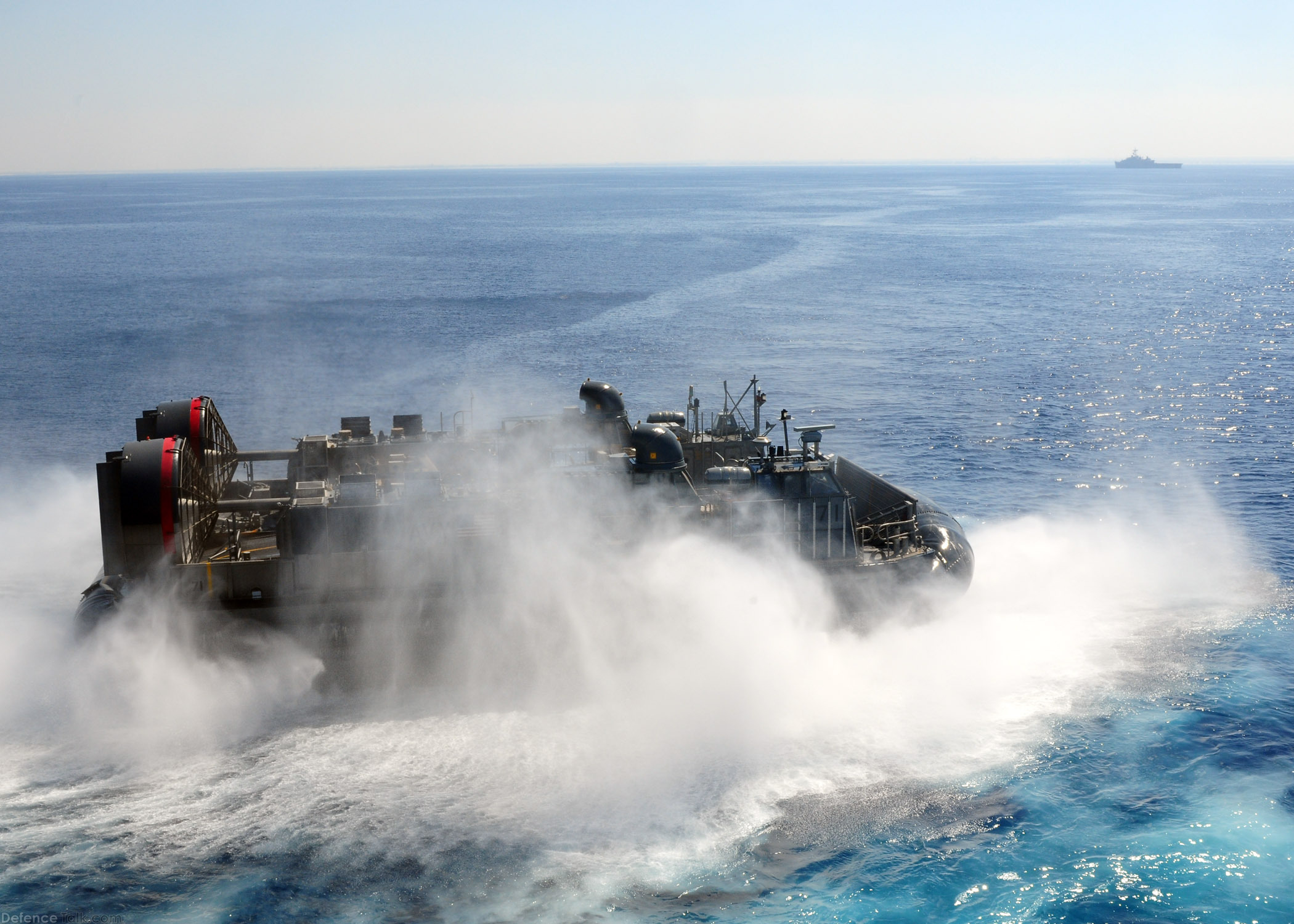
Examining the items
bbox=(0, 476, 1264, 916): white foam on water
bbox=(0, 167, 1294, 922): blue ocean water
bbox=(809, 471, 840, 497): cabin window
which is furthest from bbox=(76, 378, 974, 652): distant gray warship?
bbox=(0, 167, 1294, 922): blue ocean water

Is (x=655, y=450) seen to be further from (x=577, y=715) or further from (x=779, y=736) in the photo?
(x=779, y=736)

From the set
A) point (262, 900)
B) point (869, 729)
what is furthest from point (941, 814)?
point (262, 900)

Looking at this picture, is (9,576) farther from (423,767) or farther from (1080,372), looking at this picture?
(1080,372)

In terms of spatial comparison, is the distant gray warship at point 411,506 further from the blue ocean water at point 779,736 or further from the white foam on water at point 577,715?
the blue ocean water at point 779,736

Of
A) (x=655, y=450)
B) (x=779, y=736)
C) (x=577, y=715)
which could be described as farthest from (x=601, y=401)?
(x=779, y=736)

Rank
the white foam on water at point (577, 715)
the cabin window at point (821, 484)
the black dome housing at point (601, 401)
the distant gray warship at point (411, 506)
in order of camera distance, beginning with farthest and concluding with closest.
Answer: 1. the black dome housing at point (601, 401)
2. the cabin window at point (821, 484)
3. the distant gray warship at point (411, 506)
4. the white foam on water at point (577, 715)

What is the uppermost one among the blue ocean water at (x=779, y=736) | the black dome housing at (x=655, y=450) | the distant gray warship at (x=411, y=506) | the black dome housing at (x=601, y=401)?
the black dome housing at (x=601, y=401)

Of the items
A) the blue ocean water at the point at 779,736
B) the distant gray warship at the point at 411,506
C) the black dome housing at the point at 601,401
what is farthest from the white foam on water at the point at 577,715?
the black dome housing at the point at 601,401
